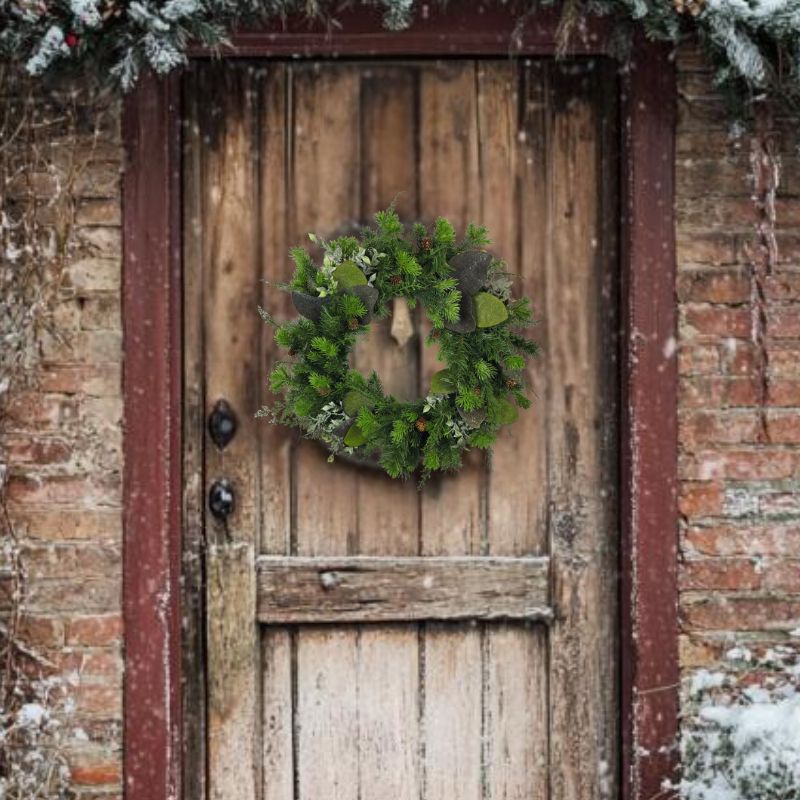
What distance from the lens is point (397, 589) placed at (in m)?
3.39

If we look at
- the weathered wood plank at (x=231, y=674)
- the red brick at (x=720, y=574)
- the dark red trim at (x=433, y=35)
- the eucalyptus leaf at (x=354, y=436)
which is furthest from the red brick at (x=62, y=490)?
the red brick at (x=720, y=574)

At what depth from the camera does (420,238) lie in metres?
3.25

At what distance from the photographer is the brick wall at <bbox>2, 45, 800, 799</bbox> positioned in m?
3.28

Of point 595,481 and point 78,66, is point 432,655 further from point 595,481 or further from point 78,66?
point 78,66

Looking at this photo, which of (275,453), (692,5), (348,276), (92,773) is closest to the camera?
(692,5)

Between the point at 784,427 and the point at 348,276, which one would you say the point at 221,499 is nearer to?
the point at 348,276

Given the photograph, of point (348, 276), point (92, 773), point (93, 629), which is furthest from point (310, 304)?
point (92, 773)

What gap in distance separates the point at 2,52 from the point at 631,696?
2266 mm

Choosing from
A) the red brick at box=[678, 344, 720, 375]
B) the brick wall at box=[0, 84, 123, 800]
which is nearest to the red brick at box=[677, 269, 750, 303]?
the red brick at box=[678, 344, 720, 375]

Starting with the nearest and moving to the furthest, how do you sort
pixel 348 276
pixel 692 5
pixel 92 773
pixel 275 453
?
pixel 692 5, pixel 348 276, pixel 92 773, pixel 275 453

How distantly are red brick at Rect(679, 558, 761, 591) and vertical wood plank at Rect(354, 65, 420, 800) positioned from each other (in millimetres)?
713

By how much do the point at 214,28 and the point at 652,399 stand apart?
1.43 meters

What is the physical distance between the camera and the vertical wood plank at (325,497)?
3.39 metres

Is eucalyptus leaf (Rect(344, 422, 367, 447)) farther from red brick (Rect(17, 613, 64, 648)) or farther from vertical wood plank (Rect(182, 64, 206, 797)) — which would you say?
red brick (Rect(17, 613, 64, 648))
